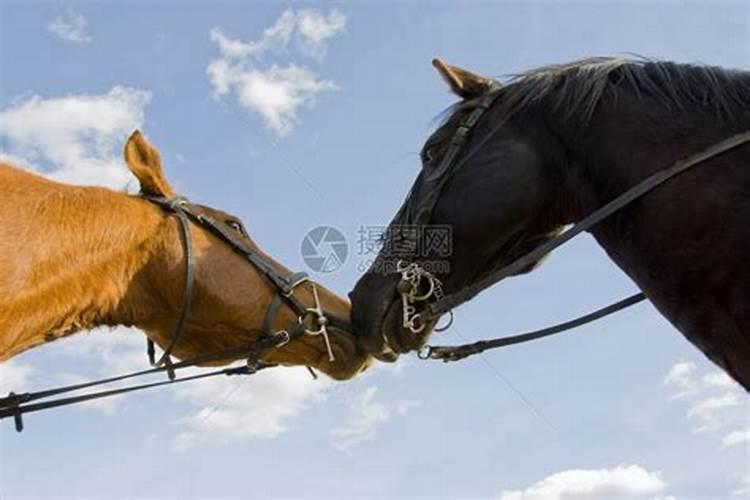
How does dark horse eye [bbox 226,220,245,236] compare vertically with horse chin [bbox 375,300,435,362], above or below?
above

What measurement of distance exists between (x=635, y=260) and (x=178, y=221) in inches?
128

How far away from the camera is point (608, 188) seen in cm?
400

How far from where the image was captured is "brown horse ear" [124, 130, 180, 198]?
236 inches

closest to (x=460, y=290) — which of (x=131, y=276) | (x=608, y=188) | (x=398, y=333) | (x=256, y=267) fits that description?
(x=398, y=333)

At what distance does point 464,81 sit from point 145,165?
2.59m

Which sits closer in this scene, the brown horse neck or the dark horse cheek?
the dark horse cheek

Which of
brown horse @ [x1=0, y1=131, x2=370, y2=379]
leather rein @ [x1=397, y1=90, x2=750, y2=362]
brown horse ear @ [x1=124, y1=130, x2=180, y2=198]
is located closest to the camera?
leather rein @ [x1=397, y1=90, x2=750, y2=362]

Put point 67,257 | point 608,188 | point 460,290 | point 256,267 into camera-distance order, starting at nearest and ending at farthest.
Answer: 1. point 608,188
2. point 460,290
3. point 67,257
4. point 256,267

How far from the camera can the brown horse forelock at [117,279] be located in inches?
200

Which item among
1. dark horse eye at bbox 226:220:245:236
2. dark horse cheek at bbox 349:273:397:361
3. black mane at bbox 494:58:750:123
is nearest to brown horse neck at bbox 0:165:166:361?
dark horse eye at bbox 226:220:245:236

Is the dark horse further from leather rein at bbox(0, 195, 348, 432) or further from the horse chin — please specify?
leather rein at bbox(0, 195, 348, 432)

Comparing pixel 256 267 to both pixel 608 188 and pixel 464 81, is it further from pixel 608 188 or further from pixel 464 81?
pixel 608 188

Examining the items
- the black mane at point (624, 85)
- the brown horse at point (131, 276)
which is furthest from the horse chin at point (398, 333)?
the black mane at point (624, 85)

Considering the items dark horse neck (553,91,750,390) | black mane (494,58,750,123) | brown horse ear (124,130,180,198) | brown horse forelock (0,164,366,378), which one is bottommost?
dark horse neck (553,91,750,390)
